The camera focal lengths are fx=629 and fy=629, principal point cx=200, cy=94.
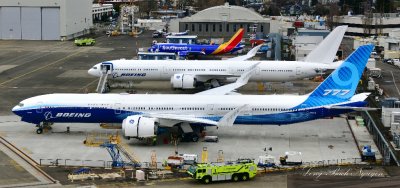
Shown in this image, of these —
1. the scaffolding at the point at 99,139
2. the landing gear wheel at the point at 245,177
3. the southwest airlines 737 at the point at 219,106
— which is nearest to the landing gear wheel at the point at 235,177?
the landing gear wheel at the point at 245,177

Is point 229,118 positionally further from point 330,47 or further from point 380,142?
point 330,47

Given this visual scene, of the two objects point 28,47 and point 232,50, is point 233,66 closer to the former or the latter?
point 232,50

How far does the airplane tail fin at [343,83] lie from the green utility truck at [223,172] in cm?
1228

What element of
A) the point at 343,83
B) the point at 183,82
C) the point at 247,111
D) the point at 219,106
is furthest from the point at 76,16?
the point at 343,83

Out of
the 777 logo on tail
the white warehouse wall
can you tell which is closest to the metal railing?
the 777 logo on tail

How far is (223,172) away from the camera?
39031 millimetres

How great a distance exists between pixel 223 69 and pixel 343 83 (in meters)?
25.6

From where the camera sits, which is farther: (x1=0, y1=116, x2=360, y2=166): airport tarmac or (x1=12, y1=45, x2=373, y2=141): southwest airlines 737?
(x1=12, y1=45, x2=373, y2=141): southwest airlines 737

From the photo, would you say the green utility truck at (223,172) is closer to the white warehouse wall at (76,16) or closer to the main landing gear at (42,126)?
the main landing gear at (42,126)

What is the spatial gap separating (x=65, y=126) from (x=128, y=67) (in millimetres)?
21058

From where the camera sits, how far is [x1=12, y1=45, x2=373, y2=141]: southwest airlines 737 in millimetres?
50125

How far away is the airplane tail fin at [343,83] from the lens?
50.3m

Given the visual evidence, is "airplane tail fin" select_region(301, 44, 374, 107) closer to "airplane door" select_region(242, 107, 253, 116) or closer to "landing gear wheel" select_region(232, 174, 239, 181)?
"airplane door" select_region(242, 107, 253, 116)

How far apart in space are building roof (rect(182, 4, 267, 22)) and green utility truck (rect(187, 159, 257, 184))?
103 m
